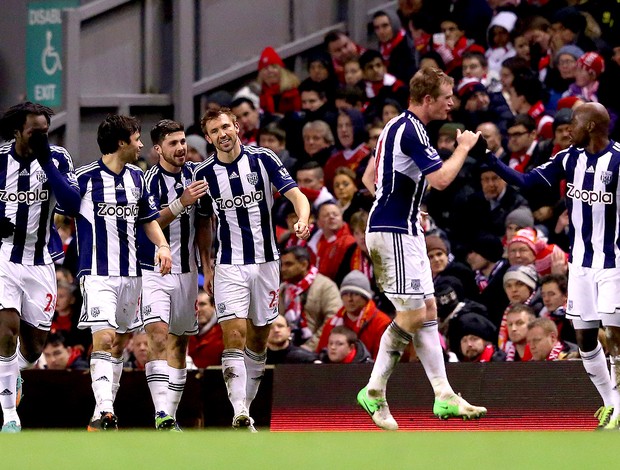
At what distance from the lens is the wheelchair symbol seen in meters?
18.8

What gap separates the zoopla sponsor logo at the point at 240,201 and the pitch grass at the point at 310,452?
9.99 ft

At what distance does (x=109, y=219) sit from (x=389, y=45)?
7.71 meters

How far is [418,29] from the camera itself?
703 inches

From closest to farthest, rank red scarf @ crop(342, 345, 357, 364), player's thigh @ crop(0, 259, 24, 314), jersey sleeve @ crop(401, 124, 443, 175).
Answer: jersey sleeve @ crop(401, 124, 443, 175) → player's thigh @ crop(0, 259, 24, 314) → red scarf @ crop(342, 345, 357, 364)

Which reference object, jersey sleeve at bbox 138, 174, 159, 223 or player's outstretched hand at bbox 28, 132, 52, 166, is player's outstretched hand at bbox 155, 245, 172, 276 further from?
player's outstretched hand at bbox 28, 132, 52, 166

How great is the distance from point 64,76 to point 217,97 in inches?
76.1

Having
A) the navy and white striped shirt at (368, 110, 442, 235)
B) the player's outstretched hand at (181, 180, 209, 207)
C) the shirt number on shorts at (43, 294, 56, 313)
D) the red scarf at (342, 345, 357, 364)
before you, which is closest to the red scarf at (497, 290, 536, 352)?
the red scarf at (342, 345, 357, 364)

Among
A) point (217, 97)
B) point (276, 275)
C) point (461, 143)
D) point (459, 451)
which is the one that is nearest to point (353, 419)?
point (276, 275)

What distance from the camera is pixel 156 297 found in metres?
11.1

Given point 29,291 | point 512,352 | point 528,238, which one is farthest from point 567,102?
point 29,291

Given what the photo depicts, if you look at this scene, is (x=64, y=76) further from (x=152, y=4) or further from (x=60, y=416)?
(x=60, y=416)

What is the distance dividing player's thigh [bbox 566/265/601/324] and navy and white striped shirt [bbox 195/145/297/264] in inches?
89.4

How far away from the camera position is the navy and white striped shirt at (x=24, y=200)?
34.5 ft

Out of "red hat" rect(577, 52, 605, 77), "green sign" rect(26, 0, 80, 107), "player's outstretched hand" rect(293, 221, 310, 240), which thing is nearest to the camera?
"player's outstretched hand" rect(293, 221, 310, 240)
